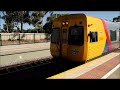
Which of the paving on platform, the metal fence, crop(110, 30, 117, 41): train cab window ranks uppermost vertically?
crop(110, 30, 117, 41): train cab window

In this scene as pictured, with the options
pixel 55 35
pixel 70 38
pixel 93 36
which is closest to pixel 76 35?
pixel 70 38

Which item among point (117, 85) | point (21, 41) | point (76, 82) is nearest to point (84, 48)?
point (76, 82)

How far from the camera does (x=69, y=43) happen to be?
521 inches

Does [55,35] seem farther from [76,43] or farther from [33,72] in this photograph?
[33,72]

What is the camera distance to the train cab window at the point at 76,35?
1274 centimetres

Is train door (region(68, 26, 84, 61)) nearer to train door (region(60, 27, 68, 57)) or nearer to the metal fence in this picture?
train door (region(60, 27, 68, 57))

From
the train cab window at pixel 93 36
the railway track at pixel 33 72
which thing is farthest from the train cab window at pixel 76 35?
the railway track at pixel 33 72

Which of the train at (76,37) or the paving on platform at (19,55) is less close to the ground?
the train at (76,37)

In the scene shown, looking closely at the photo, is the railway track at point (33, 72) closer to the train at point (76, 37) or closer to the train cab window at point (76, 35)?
the train at point (76, 37)

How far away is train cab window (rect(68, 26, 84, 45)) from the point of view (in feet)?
41.8

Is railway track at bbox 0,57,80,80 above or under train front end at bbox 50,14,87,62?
under

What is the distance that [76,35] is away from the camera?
42.7 feet

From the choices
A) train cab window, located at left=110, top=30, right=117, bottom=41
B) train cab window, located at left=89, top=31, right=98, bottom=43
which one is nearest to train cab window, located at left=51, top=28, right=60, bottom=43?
train cab window, located at left=89, top=31, right=98, bottom=43
